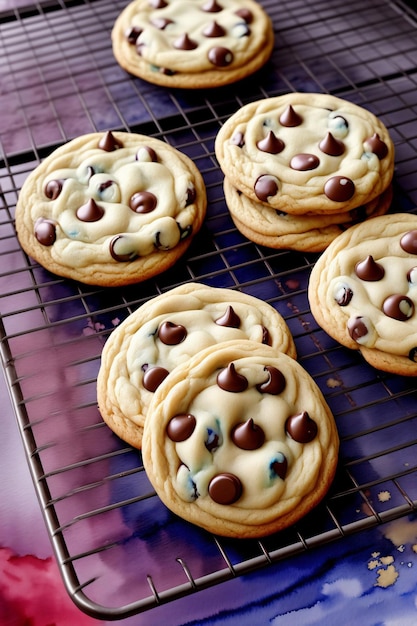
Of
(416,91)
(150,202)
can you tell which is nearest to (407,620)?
(150,202)

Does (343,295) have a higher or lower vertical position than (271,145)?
lower

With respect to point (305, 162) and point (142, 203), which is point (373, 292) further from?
point (142, 203)

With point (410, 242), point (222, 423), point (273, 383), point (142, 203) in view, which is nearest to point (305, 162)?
point (410, 242)

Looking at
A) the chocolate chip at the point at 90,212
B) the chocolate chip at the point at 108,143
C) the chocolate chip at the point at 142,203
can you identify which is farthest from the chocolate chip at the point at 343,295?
the chocolate chip at the point at 108,143

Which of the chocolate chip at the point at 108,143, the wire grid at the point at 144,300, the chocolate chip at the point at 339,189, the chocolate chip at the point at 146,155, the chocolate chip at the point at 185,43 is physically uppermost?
the chocolate chip at the point at 185,43

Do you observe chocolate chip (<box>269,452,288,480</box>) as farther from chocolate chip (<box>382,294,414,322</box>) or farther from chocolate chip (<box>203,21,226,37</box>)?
chocolate chip (<box>203,21,226,37</box>)

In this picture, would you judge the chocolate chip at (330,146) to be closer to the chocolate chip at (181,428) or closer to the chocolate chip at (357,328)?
the chocolate chip at (357,328)

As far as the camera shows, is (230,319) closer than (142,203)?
Yes
